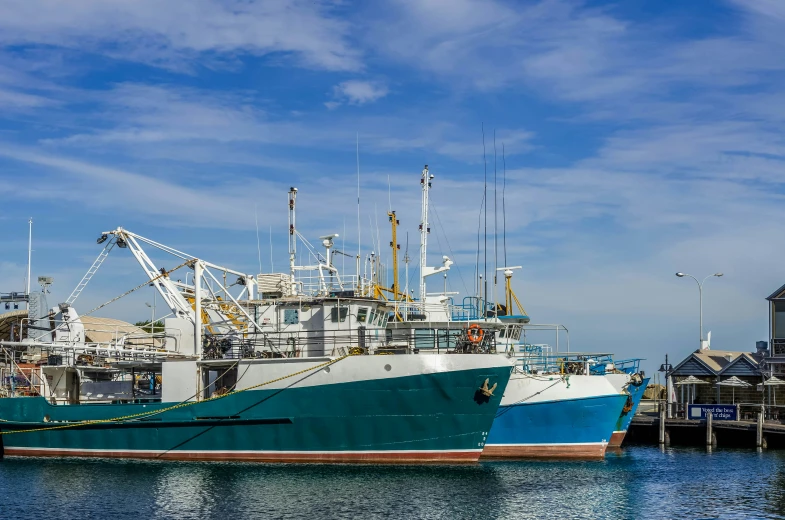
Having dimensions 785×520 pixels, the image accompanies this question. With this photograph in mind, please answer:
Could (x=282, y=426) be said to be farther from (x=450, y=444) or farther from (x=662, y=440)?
(x=662, y=440)

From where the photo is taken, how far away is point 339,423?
30.6m

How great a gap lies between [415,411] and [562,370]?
9077mm

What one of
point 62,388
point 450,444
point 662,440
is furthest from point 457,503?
point 662,440

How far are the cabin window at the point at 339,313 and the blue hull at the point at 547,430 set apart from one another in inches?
269

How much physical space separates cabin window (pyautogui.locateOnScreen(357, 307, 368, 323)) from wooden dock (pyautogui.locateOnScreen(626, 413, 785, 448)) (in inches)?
689

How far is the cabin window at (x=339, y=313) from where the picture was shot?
34.9 m

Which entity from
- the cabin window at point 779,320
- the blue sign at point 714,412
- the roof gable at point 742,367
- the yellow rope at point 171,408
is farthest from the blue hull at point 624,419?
the yellow rope at point 171,408

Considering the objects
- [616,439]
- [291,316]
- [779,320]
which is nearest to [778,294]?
[779,320]

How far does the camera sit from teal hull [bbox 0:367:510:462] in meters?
30.1

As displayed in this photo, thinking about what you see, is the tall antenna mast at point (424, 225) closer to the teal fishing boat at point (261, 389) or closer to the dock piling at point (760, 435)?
the teal fishing boat at point (261, 389)

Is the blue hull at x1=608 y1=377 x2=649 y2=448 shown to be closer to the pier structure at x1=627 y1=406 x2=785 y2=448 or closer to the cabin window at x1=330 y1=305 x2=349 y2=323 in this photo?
the pier structure at x1=627 y1=406 x2=785 y2=448

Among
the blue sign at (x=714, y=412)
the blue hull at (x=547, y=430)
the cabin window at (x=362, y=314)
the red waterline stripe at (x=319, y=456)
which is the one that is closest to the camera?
the red waterline stripe at (x=319, y=456)

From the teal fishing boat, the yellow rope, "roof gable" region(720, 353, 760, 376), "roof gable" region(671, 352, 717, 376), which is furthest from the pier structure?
the yellow rope

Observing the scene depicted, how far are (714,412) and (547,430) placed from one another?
12.6 meters
